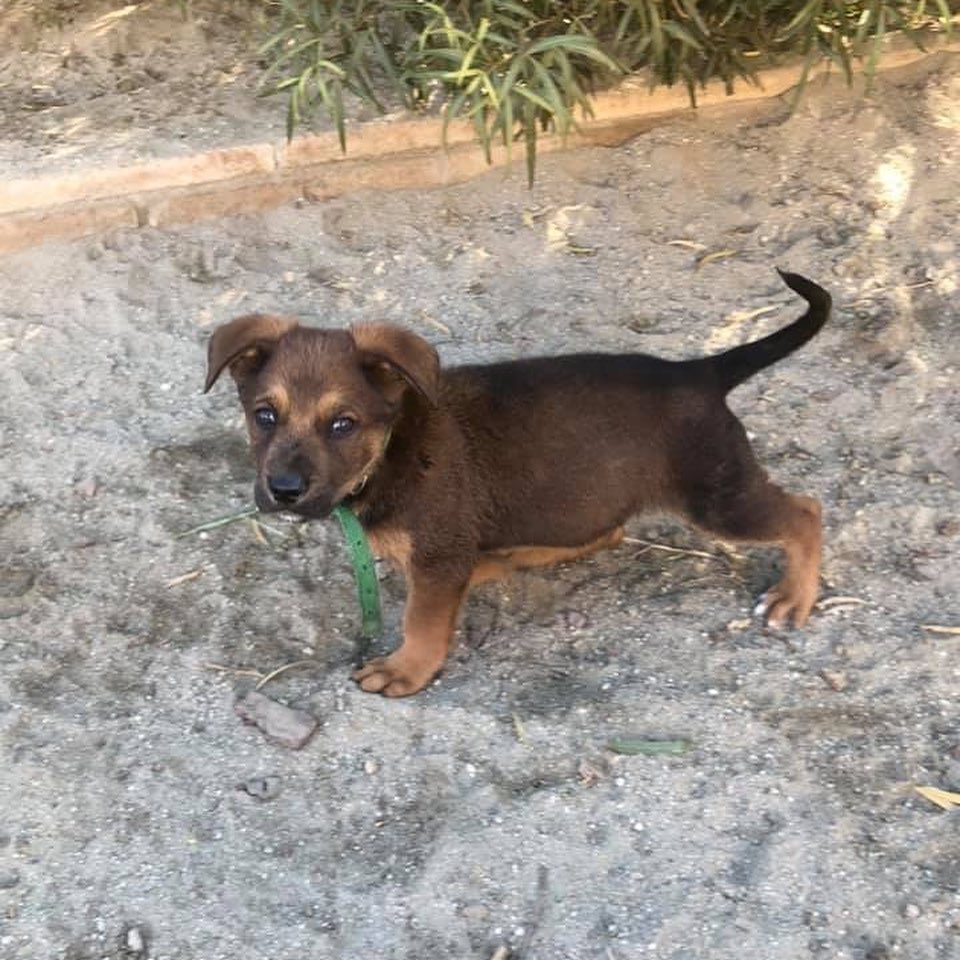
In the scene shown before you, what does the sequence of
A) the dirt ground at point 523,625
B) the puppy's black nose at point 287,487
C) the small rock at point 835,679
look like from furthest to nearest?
the small rock at point 835,679
the puppy's black nose at point 287,487
the dirt ground at point 523,625

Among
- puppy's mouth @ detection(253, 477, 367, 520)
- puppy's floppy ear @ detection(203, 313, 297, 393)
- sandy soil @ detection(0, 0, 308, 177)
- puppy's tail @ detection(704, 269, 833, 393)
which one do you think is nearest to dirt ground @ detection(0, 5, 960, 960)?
sandy soil @ detection(0, 0, 308, 177)

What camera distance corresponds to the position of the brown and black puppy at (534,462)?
4109 millimetres

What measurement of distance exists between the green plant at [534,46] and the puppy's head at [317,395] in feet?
4.60

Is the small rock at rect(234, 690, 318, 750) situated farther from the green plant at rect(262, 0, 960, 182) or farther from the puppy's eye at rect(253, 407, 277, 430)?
the green plant at rect(262, 0, 960, 182)

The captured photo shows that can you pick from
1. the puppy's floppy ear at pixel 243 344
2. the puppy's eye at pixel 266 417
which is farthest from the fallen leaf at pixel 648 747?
the puppy's floppy ear at pixel 243 344

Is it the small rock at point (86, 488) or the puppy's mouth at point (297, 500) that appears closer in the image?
the puppy's mouth at point (297, 500)

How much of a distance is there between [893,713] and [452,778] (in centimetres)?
142

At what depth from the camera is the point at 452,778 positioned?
4.00 metres

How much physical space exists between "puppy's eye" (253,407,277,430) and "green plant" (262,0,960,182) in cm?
166

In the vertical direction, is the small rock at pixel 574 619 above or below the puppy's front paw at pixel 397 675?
below

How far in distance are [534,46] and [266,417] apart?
6.52ft

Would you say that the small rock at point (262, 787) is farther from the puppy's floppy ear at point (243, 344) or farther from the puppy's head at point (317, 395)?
the puppy's floppy ear at point (243, 344)

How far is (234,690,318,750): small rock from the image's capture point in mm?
4121

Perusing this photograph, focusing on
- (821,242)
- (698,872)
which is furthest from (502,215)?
(698,872)
